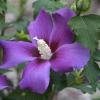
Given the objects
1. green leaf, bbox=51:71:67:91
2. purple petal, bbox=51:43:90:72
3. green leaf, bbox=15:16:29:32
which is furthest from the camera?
green leaf, bbox=15:16:29:32

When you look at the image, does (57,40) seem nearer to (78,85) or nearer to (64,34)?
(64,34)

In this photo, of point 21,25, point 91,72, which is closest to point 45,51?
point 91,72

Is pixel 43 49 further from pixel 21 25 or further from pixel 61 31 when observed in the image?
pixel 21 25

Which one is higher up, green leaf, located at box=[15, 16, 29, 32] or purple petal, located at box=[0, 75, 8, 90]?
purple petal, located at box=[0, 75, 8, 90]

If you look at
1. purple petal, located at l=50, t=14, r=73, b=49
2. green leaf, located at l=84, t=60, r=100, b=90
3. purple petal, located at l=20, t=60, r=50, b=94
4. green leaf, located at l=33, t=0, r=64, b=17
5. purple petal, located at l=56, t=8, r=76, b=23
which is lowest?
green leaf, located at l=84, t=60, r=100, b=90

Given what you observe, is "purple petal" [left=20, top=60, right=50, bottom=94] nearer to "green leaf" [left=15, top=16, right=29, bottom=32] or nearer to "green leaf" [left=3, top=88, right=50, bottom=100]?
"green leaf" [left=3, top=88, right=50, bottom=100]

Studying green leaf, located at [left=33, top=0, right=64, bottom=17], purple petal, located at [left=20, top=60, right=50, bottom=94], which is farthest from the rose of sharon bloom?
green leaf, located at [left=33, top=0, right=64, bottom=17]

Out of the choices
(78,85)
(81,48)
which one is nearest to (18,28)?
(78,85)
